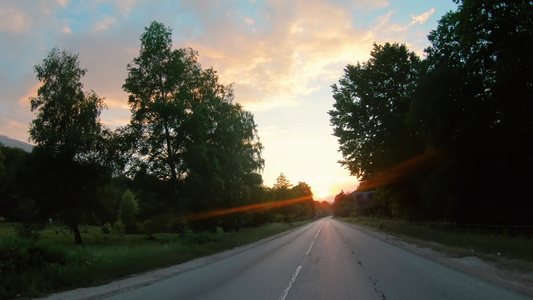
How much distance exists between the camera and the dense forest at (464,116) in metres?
19.4

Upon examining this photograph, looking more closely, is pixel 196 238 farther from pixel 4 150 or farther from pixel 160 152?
pixel 4 150

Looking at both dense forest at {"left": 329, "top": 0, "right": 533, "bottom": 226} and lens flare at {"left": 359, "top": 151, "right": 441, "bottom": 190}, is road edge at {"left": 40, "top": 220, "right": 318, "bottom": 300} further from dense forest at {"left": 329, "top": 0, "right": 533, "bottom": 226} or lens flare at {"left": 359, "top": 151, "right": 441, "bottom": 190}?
lens flare at {"left": 359, "top": 151, "right": 441, "bottom": 190}

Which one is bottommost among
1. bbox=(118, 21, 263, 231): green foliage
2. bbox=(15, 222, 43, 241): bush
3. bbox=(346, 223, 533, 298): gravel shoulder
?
bbox=(346, 223, 533, 298): gravel shoulder

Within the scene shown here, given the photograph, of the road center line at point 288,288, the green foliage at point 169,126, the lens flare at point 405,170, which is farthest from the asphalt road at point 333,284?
the lens flare at point 405,170

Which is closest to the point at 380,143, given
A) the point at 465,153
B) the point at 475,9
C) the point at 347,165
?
the point at 347,165

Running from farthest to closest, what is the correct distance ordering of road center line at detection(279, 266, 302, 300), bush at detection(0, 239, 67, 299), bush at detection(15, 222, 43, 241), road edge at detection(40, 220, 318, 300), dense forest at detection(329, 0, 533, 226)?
1. dense forest at detection(329, 0, 533, 226)
2. bush at detection(15, 222, 43, 241)
3. bush at detection(0, 239, 67, 299)
4. road edge at detection(40, 220, 318, 300)
5. road center line at detection(279, 266, 302, 300)

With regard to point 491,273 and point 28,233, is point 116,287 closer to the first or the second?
point 28,233

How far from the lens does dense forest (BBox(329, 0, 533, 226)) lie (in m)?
19.4

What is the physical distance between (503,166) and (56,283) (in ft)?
82.3

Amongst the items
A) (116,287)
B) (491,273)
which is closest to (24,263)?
(116,287)

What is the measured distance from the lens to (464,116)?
75.7ft

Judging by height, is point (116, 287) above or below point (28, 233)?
below

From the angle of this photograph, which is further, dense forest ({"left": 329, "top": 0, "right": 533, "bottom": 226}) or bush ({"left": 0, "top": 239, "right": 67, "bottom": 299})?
dense forest ({"left": 329, "top": 0, "right": 533, "bottom": 226})

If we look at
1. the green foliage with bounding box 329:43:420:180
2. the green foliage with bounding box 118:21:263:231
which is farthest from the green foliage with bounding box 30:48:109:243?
the green foliage with bounding box 329:43:420:180
